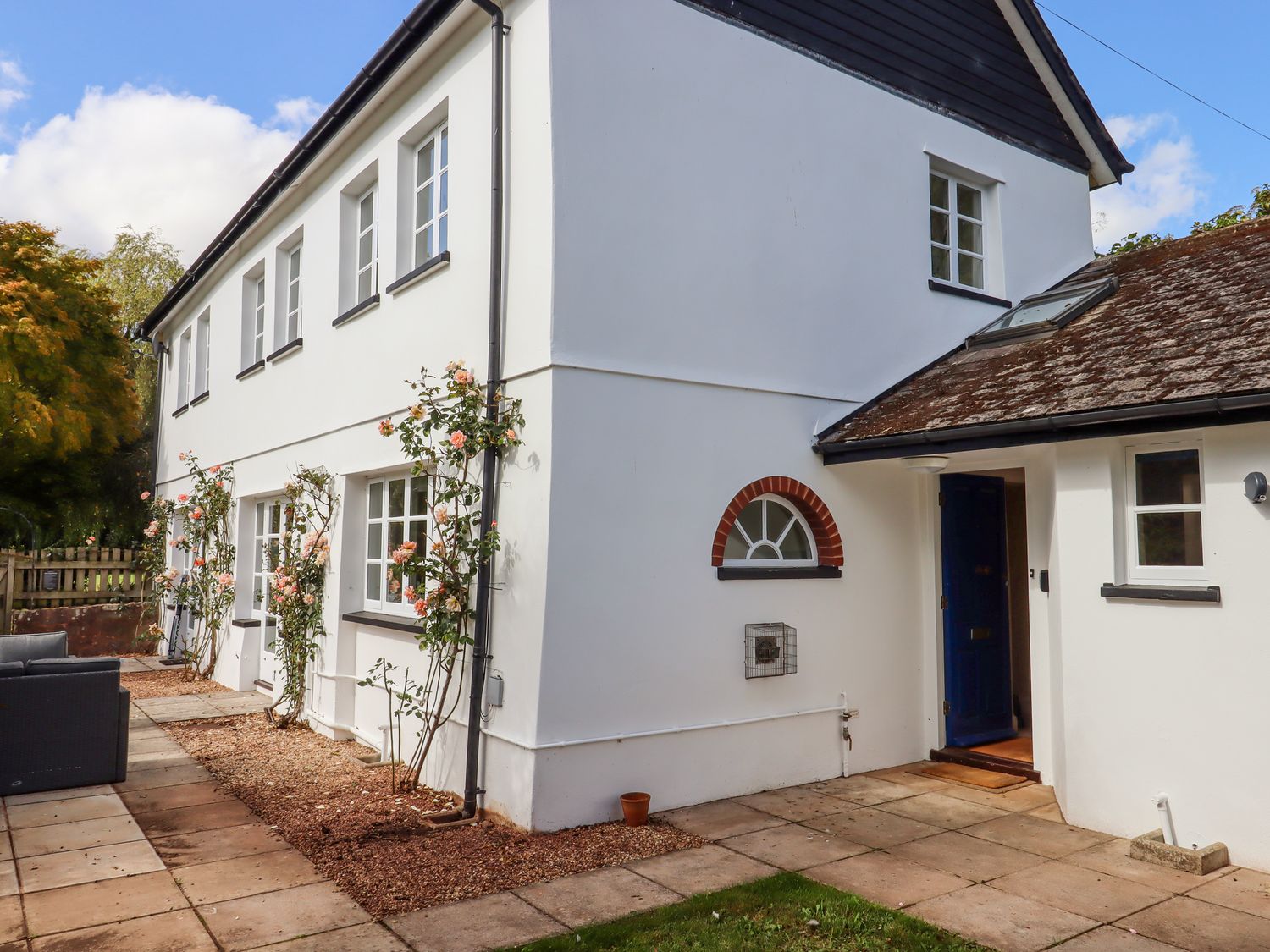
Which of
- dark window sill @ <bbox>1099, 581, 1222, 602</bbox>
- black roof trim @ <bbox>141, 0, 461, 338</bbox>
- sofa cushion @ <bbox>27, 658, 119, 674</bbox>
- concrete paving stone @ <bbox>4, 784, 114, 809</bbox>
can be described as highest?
black roof trim @ <bbox>141, 0, 461, 338</bbox>

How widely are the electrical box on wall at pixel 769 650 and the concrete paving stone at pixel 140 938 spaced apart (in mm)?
3850

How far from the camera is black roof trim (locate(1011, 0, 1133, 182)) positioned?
9836 millimetres

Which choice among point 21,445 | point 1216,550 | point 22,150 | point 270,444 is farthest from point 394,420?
point 22,150

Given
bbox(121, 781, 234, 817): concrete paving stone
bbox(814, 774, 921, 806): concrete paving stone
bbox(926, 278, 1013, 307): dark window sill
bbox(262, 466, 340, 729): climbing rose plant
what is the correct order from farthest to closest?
1. bbox(262, 466, 340, 729): climbing rose plant
2. bbox(926, 278, 1013, 307): dark window sill
3. bbox(814, 774, 921, 806): concrete paving stone
4. bbox(121, 781, 234, 817): concrete paving stone

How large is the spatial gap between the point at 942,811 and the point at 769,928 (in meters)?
2.54

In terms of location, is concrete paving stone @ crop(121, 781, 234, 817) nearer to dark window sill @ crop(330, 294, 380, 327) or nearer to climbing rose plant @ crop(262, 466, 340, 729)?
climbing rose plant @ crop(262, 466, 340, 729)

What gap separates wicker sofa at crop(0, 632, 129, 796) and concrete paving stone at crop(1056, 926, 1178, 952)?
655cm

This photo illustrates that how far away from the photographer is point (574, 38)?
6.25 m

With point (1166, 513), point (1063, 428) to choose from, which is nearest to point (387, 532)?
point (1063, 428)

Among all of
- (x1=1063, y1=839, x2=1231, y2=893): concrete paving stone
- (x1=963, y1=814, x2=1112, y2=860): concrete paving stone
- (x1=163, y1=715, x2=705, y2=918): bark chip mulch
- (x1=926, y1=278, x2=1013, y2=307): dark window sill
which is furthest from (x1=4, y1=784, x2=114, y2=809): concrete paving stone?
(x1=926, y1=278, x2=1013, y2=307): dark window sill

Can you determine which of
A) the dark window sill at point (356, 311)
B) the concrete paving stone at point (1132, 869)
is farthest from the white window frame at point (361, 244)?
the concrete paving stone at point (1132, 869)

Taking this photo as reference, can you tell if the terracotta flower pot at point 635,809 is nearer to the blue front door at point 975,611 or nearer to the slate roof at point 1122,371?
the slate roof at point 1122,371

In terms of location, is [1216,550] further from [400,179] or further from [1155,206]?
[1155,206]

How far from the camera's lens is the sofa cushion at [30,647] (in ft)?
26.4
